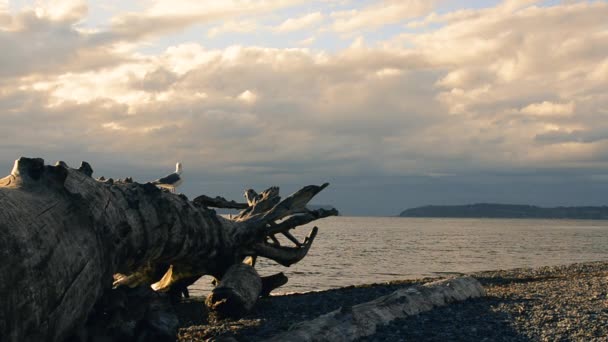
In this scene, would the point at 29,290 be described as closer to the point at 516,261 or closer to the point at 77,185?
the point at 77,185

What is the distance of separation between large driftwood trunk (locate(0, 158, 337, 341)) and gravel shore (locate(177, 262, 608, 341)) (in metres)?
1.98

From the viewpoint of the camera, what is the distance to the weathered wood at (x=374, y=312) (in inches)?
361

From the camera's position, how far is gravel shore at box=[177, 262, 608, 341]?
1023 cm

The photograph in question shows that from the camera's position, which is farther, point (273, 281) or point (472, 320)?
point (273, 281)

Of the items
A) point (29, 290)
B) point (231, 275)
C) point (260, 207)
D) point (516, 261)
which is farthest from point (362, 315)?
point (516, 261)

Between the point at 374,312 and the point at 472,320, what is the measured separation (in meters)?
2.13

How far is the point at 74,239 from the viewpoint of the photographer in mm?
8125

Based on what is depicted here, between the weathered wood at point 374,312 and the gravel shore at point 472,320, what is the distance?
189 millimetres

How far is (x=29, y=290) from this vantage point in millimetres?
6730

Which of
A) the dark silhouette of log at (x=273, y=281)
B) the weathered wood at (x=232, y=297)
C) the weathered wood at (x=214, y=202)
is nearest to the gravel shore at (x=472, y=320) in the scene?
the weathered wood at (x=232, y=297)

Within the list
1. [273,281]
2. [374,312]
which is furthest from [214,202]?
[374,312]

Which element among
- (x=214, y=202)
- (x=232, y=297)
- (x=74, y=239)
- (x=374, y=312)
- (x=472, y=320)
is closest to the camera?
(x=74, y=239)

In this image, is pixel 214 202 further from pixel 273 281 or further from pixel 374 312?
pixel 374 312

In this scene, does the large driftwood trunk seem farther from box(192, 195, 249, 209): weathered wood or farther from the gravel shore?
the gravel shore
